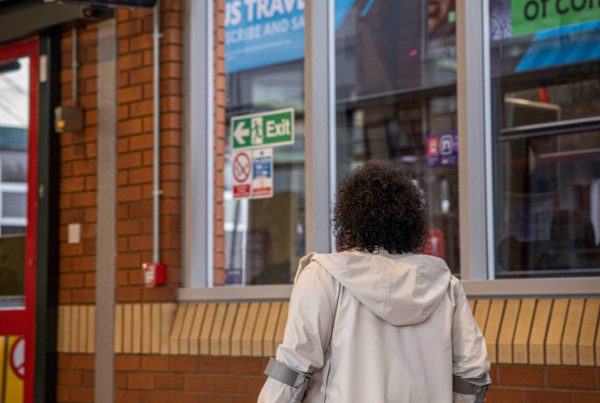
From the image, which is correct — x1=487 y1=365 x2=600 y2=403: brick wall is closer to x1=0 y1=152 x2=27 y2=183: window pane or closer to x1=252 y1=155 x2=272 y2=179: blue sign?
x1=252 y1=155 x2=272 y2=179: blue sign

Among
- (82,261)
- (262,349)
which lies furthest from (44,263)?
(262,349)

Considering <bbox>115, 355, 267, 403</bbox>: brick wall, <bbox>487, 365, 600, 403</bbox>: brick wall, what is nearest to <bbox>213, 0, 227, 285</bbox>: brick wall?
<bbox>115, 355, 267, 403</bbox>: brick wall

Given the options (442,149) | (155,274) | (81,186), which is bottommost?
(155,274)

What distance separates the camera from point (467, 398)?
356cm

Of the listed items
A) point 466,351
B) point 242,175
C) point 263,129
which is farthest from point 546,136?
point 466,351

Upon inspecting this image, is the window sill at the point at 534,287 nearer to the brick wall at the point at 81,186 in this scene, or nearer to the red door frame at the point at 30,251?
the brick wall at the point at 81,186

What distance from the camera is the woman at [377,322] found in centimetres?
339

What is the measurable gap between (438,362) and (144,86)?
3867 mm

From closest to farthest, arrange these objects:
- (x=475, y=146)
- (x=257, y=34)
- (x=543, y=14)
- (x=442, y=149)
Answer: (x=475, y=146) < (x=543, y=14) < (x=442, y=149) < (x=257, y=34)

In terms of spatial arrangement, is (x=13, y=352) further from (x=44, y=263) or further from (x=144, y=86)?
(x=144, y=86)

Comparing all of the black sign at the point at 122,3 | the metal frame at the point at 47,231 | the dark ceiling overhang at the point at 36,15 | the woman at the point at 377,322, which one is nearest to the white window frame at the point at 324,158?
the black sign at the point at 122,3

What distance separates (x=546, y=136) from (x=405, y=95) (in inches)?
42.2

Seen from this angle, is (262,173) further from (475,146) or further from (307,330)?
(307,330)

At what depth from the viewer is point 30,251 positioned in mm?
7480
